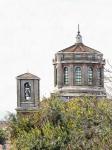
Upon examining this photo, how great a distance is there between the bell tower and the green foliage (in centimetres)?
1656

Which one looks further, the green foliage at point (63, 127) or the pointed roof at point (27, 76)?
the pointed roof at point (27, 76)

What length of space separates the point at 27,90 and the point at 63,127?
2761 cm

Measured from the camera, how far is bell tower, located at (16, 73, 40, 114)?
61981 millimetres

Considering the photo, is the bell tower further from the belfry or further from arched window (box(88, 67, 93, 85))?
arched window (box(88, 67, 93, 85))

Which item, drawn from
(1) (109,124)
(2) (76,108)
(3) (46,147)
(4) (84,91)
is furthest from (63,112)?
(4) (84,91)

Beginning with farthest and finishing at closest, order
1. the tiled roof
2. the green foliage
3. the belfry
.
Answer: the tiled roof
the belfry
the green foliage

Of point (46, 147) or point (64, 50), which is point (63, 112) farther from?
point (64, 50)

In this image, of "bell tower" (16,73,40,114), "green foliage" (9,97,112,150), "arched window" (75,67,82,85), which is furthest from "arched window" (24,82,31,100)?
"green foliage" (9,97,112,150)

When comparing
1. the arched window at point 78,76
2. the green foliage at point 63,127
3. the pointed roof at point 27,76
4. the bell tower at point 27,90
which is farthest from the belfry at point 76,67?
the green foliage at point 63,127

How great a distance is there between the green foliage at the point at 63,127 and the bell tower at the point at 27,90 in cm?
1656

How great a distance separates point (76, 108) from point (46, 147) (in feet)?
10.7

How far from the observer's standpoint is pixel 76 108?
1425 inches

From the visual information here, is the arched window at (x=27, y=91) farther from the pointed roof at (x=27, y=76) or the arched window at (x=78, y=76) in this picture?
the arched window at (x=78, y=76)

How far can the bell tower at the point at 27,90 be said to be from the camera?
62.0 metres
